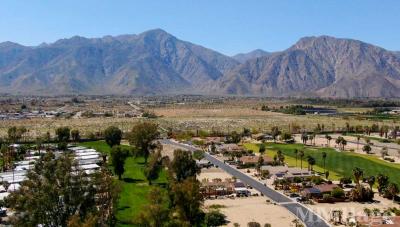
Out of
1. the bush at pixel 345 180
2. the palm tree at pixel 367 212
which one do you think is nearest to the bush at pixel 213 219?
the palm tree at pixel 367 212

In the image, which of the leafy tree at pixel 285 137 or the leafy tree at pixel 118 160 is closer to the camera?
the leafy tree at pixel 118 160

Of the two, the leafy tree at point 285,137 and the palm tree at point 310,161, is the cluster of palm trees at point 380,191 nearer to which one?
the palm tree at point 310,161

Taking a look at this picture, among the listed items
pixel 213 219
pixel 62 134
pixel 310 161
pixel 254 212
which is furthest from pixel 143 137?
pixel 213 219

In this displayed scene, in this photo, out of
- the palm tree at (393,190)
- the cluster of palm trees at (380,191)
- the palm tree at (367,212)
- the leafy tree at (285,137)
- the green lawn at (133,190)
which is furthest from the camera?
the leafy tree at (285,137)

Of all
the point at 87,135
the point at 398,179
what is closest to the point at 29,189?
the point at 398,179

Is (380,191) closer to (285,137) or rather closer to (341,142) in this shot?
(341,142)

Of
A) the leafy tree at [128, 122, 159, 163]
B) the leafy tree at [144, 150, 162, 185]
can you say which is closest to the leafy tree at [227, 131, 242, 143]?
the leafy tree at [128, 122, 159, 163]

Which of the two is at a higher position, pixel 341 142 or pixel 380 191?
pixel 341 142
